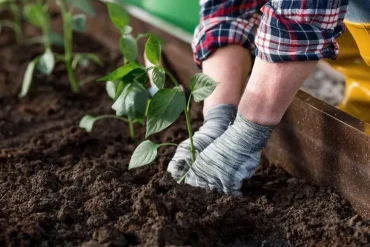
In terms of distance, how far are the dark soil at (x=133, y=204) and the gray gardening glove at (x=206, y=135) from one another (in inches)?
1.8

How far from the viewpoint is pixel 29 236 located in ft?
3.93

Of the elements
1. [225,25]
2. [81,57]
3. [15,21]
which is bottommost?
[15,21]

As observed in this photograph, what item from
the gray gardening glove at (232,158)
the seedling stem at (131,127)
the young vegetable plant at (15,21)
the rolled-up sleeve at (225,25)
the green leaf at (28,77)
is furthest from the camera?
the young vegetable plant at (15,21)

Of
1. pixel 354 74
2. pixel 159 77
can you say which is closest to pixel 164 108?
pixel 159 77

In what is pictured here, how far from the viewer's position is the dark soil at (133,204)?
3.94 ft

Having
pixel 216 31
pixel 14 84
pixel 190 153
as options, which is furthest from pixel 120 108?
pixel 14 84

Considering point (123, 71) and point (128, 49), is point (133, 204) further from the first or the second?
point (128, 49)

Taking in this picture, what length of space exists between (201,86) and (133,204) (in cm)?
26

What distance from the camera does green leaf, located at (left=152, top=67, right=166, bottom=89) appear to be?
1.33 meters

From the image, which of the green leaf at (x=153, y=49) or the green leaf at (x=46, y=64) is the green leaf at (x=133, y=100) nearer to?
the green leaf at (x=153, y=49)

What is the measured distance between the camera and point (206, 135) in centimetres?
143

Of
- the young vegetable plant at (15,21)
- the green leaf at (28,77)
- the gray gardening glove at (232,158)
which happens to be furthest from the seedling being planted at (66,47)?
the gray gardening glove at (232,158)

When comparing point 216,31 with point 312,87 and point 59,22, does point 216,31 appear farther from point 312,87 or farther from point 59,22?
point 59,22

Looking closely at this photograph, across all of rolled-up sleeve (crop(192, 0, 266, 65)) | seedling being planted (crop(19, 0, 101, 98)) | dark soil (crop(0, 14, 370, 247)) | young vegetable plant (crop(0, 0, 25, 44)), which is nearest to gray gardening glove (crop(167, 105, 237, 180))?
dark soil (crop(0, 14, 370, 247))
